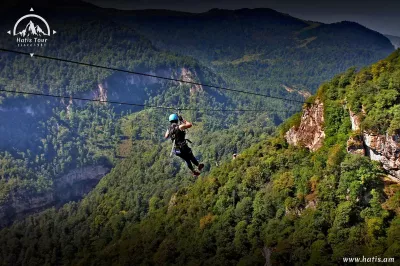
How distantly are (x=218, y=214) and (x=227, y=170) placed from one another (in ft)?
32.0

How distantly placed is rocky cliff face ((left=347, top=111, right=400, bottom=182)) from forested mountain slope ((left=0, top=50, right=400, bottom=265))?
387 millimetres

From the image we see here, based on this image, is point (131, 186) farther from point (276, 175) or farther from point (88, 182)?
point (276, 175)

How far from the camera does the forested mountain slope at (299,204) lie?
3772 cm

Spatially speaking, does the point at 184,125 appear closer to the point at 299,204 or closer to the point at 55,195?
the point at 299,204

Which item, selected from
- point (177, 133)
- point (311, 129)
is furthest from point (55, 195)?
point (177, 133)

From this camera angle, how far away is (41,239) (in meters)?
106

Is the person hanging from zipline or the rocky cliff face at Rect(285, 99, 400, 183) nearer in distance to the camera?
the person hanging from zipline

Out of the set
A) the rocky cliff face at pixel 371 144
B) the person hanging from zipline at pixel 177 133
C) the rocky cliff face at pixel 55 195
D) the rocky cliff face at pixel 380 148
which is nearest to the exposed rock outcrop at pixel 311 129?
the rocky cliff face at pixel 371 144

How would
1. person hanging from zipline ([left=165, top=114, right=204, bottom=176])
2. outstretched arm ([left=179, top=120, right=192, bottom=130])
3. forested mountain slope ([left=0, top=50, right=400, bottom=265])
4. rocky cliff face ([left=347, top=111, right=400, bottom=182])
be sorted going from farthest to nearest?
rocky cliff face ([left=347, top=111, right=400, bottom=182]) → forested mountain slope ([left=0, top=50, right=400, bottom=265]) → person hanging from zipline ([left=165, top=114, right=204, bottom=176]) → outstretched arm ([left=179, top=120, right=192, bottom=130])

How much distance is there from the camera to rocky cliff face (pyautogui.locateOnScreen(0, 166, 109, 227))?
15238cm

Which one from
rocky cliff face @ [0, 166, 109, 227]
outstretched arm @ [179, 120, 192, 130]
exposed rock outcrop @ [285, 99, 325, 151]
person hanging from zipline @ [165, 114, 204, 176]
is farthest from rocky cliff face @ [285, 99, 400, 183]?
rocky cliff face @ [0, 166, 109, 227]

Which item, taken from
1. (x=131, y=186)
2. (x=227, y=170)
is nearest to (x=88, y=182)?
(x=131, y=186)

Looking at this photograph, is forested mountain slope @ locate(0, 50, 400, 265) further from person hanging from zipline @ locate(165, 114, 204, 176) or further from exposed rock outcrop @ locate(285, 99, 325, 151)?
person hanging from zipline @ locate(165, 114, 204, 176)

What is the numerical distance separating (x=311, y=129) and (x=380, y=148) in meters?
12.5
